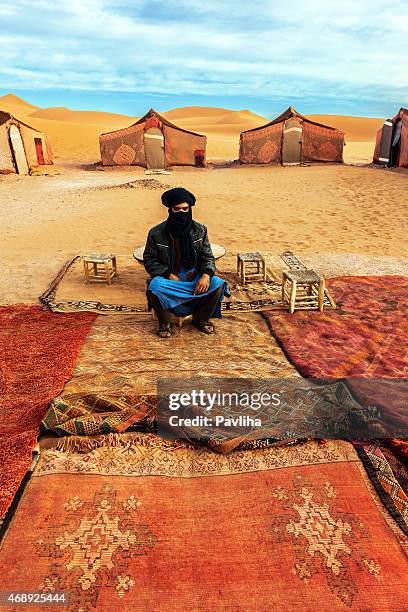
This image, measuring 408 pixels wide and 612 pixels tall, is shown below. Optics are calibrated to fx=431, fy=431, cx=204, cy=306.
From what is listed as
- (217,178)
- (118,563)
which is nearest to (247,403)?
(118,563)

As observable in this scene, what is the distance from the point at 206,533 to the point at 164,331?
2.63 m

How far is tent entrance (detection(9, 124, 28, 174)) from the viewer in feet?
63.0

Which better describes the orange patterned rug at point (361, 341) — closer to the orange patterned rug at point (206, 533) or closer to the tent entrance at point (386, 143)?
the orange patterned rug at point (206, 533)

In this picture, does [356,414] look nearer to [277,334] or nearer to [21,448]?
[277,334]

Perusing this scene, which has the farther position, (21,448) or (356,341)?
(356,341)

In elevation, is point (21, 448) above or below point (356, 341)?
above

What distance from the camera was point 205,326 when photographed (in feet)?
16.3

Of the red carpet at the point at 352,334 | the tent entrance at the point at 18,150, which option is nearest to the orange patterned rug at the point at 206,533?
the red carpet at the point at 352,334

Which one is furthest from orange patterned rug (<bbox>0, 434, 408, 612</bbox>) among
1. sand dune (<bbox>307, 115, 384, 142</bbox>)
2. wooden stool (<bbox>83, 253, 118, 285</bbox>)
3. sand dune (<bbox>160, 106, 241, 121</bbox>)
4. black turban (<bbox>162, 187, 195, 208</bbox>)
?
sand dune (<bbox>160, 106, 241, 121</bbox>)

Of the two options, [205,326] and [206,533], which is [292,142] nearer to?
[205,326]

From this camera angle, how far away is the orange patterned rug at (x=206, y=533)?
211cm

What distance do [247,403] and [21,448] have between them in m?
1.70

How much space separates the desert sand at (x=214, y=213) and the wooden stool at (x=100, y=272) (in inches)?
26.8

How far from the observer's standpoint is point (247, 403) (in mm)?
3494
